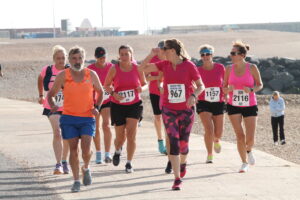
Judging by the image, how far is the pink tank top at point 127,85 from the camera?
35.3 feet

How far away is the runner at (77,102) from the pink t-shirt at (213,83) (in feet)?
8.37

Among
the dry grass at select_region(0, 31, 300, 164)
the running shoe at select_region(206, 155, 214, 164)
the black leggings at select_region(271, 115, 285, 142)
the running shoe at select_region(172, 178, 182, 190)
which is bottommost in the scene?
the dry grass at select_region(0, 31, 300, 164)

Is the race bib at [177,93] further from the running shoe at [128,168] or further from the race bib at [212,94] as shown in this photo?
the race bib at [212,94]

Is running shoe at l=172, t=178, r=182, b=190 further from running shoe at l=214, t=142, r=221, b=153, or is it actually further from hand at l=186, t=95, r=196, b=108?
running shoe at l=214, t=142, r=221, b=153

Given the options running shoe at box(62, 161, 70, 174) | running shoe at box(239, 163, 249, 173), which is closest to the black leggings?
running shoe at box(239, 163, 249, 173)

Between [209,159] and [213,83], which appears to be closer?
[213,83]

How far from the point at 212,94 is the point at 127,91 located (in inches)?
57.1

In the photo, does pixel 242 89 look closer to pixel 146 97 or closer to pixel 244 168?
pixel 244 168

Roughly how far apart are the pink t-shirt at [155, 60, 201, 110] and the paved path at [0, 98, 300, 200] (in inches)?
39.8

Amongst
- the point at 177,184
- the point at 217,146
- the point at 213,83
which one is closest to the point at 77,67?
the point at 177,184

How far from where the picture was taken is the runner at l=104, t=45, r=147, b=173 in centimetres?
1075

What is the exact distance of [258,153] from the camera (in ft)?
43.9

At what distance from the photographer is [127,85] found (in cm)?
1075

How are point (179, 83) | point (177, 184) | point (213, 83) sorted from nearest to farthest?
point (177, 184)
point (179, 83)
point (213, 83)
